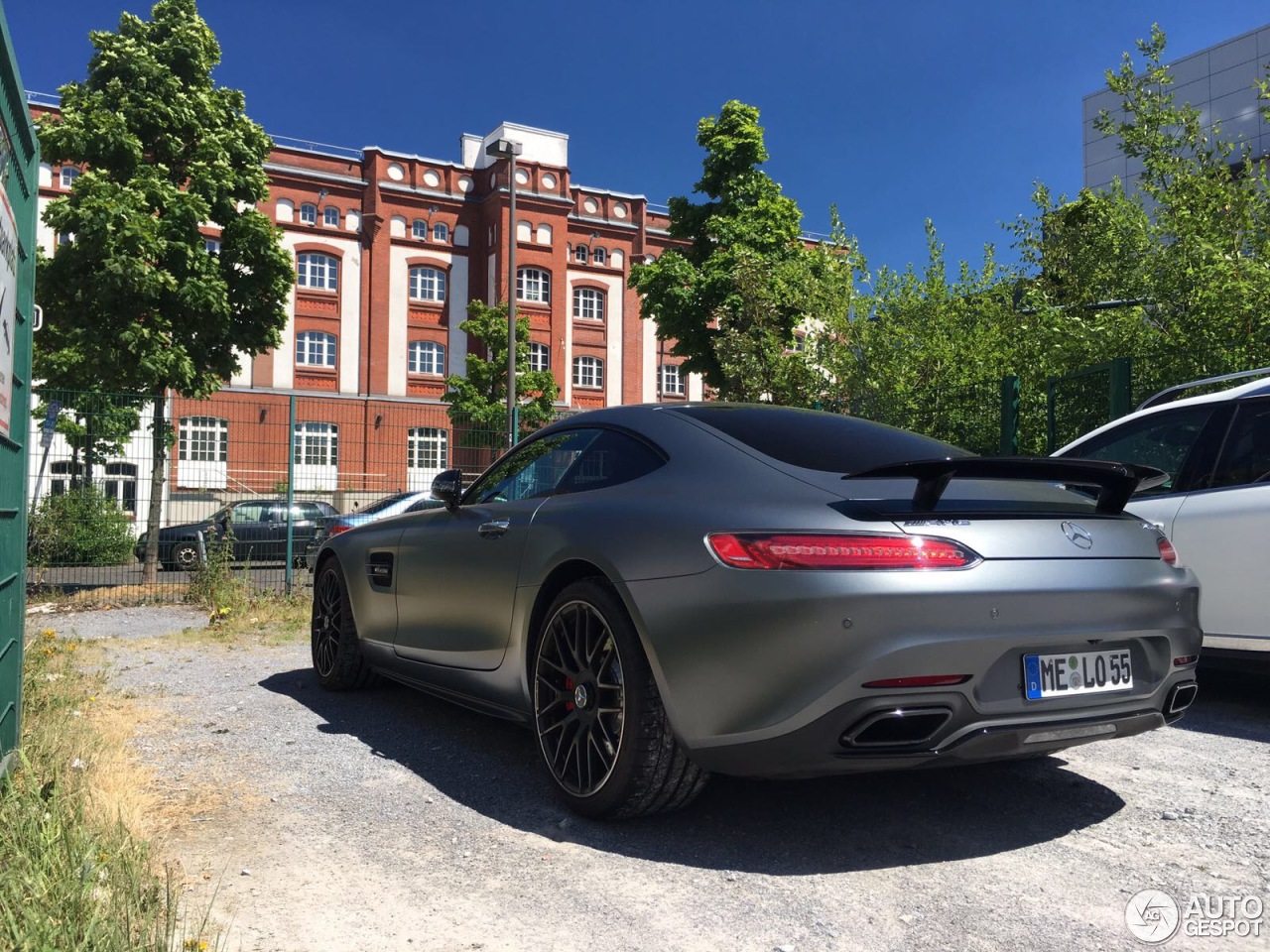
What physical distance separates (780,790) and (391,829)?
1.45 m

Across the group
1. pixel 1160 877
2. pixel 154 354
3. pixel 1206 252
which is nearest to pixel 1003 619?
pixel 1160 877

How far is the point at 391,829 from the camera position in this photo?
3.49m

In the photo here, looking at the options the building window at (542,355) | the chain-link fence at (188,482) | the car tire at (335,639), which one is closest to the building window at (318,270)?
the building window at (542,355)

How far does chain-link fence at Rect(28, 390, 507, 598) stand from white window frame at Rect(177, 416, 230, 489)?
0.02 meters

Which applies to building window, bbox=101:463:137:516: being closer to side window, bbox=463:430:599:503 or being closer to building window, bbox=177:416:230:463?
building window, bbox=177:416:230:463

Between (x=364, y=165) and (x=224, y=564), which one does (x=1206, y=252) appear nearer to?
(x=224, y=564)

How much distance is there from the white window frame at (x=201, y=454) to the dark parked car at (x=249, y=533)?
0.56 metres

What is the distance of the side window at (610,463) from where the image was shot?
3756 millimetres

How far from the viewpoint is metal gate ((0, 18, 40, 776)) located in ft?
9.88

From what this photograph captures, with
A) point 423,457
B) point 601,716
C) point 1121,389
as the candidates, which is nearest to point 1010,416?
point 1121,389

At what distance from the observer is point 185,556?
11.7m

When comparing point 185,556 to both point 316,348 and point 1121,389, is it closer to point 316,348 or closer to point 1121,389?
point 1121,389

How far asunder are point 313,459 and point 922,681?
36.9 feet

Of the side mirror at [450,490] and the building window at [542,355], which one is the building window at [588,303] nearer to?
Result: the building window at [542,355]
